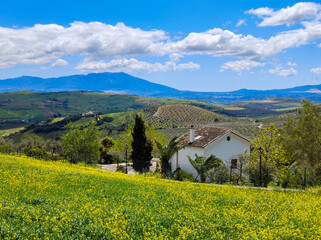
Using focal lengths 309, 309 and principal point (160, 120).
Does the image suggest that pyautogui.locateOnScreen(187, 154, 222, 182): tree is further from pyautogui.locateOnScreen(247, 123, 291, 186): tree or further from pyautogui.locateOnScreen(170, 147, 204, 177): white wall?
pyautogui.locateOnScreen(170, 147, 204, 177): white wall

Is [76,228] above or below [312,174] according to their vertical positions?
above

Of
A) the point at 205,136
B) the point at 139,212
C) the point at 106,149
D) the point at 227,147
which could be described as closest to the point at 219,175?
the point at 205,136

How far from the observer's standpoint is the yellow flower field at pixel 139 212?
10.3 metres

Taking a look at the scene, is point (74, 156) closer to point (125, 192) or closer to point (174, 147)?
point (174, 147)

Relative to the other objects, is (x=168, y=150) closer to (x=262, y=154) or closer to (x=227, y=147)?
(x=227, y=147)

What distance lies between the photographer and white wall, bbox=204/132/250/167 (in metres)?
41.0

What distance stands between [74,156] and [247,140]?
25.3 m

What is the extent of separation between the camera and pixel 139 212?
12.7 meters

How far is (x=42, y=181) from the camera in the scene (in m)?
18.4

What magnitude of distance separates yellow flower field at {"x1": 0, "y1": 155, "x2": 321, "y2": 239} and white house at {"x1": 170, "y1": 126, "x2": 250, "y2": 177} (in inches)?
832

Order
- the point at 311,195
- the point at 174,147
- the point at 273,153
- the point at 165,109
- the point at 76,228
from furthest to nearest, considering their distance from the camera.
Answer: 1. the point at 165,109
2. the point at 174,147
3. the point at 273,153
4. the point at 311,195
5. the point at 76,228

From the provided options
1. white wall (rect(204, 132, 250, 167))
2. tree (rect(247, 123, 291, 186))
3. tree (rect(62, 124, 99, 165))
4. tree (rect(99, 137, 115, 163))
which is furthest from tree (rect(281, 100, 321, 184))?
tree (rect(99, 137, 115, 163))

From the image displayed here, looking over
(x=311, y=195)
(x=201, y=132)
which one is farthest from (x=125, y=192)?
(x=201, y=132)

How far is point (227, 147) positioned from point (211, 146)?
3.25 m
